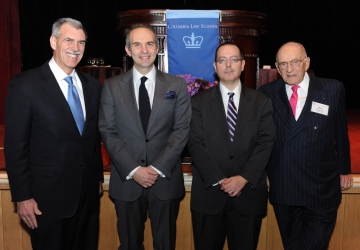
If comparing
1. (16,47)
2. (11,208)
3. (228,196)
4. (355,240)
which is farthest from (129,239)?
(16,47)

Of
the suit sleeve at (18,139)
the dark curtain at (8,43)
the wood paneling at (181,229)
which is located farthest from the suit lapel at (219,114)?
the dark curtain at (8,43)

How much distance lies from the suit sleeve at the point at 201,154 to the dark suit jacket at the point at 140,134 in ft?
0.22

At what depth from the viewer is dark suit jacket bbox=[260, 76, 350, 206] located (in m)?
2.39

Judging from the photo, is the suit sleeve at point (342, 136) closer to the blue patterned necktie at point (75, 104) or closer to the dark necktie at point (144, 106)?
the dark necktie at point (144, 106)

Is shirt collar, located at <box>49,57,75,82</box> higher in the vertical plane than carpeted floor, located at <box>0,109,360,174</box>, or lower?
higher

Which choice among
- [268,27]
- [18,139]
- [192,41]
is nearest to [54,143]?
[18,139]

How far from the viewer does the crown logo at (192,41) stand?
371 cm

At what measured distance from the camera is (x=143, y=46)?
2.32 meters

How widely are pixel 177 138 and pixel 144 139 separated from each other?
7.3 inches

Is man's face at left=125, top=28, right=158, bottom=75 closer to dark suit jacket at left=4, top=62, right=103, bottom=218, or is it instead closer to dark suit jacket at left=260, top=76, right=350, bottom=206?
dark suit jacket at left=4, top=62, right=103, bottom=218

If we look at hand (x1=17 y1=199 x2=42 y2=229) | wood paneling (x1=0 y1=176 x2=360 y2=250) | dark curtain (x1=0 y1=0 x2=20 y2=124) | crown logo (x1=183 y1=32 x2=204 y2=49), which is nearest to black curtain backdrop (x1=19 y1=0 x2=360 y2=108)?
dark curtain (x1=0 y1=0 x2=20 y2=124)

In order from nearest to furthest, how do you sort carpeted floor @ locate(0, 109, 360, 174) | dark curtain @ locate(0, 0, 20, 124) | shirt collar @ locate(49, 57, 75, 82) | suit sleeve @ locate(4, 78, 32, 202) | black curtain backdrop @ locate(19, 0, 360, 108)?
suit sleeve @ locate(4, 78, 32, 202), shirt collar @ locate(49, 57, 75, 82), carpeted floor @ locate(0, 109, 360, 174), dark curtain @ locate(0, 0, 20, 124), black curtain backdrop @ locate(19, 0, 360, 108)

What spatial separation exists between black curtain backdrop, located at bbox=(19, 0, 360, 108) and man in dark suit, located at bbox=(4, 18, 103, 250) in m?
5.25

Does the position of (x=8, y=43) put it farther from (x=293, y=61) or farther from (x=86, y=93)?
(x=293, y=61)
